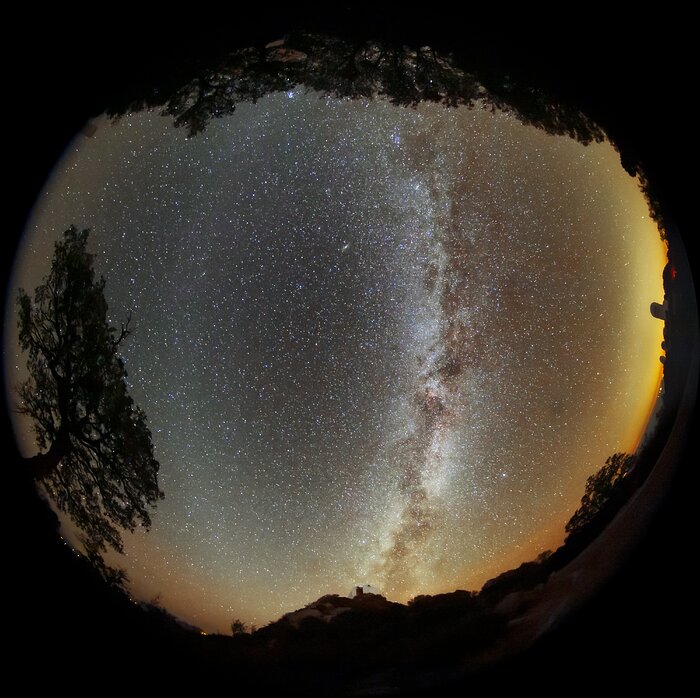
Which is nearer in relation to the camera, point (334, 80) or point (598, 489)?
point (334, 80)

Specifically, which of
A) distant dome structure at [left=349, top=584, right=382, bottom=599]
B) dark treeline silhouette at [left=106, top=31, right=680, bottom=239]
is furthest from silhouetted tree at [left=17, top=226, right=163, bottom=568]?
distant dome structure at [left=349, top=584, right=382, bottom=599]

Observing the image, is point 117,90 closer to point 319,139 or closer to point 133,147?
point 133,147

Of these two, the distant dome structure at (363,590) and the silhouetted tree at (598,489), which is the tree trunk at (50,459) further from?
the silhouetted tree at (598,489)

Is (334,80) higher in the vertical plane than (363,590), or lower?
higher

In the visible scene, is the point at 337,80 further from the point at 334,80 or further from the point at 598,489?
the point at 598,489

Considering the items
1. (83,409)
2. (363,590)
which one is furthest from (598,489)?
(83,409)

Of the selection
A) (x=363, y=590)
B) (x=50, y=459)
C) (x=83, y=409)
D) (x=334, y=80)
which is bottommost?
(x=363, y=590)
